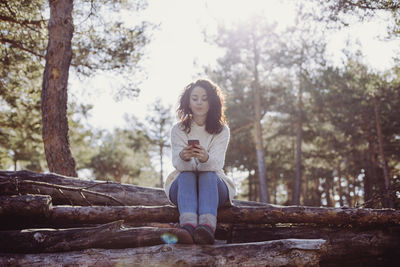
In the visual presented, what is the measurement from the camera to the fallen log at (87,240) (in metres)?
2.71

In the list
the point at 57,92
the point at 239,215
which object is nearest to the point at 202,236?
the point at 239,215

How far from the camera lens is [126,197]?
4426 millimetres

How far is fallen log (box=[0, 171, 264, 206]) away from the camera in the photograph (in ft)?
12.8

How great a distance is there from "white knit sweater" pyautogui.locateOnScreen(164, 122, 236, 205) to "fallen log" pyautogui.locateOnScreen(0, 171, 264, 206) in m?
1.17

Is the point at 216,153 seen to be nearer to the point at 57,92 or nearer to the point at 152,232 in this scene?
the point at 152,232

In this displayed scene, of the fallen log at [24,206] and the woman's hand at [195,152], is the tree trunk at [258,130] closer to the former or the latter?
the woman's hand at [195,152]

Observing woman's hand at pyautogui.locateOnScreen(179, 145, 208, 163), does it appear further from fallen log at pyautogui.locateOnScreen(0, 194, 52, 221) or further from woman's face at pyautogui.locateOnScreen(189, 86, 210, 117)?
fallen log at pyautogui.locateOnScreen(0, 194, 52, 221)

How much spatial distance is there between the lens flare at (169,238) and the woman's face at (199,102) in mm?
1518

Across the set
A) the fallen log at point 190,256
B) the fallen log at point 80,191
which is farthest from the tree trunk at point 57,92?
the fallen log at point 190,256

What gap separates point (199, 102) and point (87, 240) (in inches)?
74.3

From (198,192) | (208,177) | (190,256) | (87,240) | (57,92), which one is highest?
(57,92)

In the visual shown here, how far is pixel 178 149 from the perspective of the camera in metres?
3.44

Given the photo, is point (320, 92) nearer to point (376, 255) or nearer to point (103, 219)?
point (376, 255)

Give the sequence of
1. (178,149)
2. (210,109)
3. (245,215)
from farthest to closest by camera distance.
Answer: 1. (210,109)
2. (245,215)
3. (178,149)
